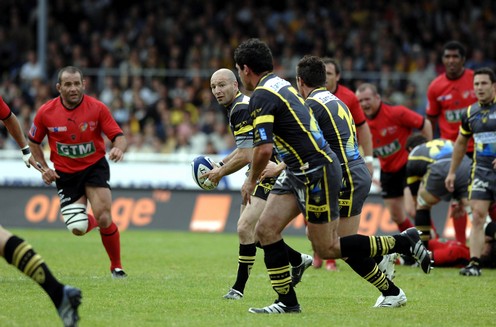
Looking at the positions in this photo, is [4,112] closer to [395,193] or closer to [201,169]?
[201,169]

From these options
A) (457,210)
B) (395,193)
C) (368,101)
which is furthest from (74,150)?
(457,210)

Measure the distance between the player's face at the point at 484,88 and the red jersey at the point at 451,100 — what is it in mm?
2296

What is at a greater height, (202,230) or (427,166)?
(427,166)

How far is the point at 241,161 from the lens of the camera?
919 centimetres

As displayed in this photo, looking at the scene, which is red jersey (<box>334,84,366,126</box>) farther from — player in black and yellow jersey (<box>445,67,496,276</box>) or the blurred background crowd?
the blurred background crowd

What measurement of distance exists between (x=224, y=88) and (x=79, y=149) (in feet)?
8.14

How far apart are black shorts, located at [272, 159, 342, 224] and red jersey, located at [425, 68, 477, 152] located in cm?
652

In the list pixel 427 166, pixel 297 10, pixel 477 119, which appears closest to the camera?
pixel 477 119

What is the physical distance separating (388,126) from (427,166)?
0.90 m

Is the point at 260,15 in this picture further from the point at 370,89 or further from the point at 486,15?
the point at 370,89

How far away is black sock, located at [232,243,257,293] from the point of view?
9.62m

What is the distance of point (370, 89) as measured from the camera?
13.6 metres

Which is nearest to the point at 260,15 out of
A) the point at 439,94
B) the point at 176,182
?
the point at 176,182

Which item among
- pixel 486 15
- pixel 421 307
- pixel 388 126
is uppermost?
pixel 486 15
